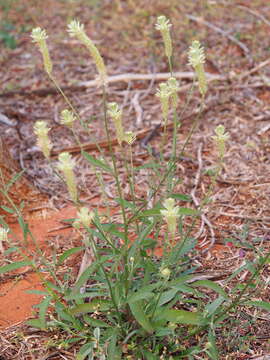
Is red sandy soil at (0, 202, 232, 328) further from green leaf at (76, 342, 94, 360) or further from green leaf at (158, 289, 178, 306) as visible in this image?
green leaf at (158, 289, 178, 306)

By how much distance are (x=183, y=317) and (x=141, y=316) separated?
17cm

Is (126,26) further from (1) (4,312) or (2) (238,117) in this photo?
(1) (4,312)

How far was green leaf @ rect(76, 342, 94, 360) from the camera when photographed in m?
2.07

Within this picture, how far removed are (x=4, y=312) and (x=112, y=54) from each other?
3553mm

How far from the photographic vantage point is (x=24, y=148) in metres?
4.00

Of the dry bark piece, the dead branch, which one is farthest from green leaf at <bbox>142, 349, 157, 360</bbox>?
the dead branch

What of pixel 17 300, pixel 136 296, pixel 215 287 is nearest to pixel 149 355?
pixel 136 296

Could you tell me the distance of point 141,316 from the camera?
204 cm

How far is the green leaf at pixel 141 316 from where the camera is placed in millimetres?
2031

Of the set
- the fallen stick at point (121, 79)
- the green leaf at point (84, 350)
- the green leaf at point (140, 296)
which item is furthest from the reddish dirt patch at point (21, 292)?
Answer: the fallen stick at point (121, 79)

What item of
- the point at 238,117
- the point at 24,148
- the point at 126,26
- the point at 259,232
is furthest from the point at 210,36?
the point at 259,232

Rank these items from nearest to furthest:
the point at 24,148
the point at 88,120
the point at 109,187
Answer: the point at 109,187, the point at 24,148, the point at 88,120

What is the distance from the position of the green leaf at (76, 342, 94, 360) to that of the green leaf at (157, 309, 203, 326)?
0.32 m

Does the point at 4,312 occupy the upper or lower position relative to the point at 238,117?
lower
